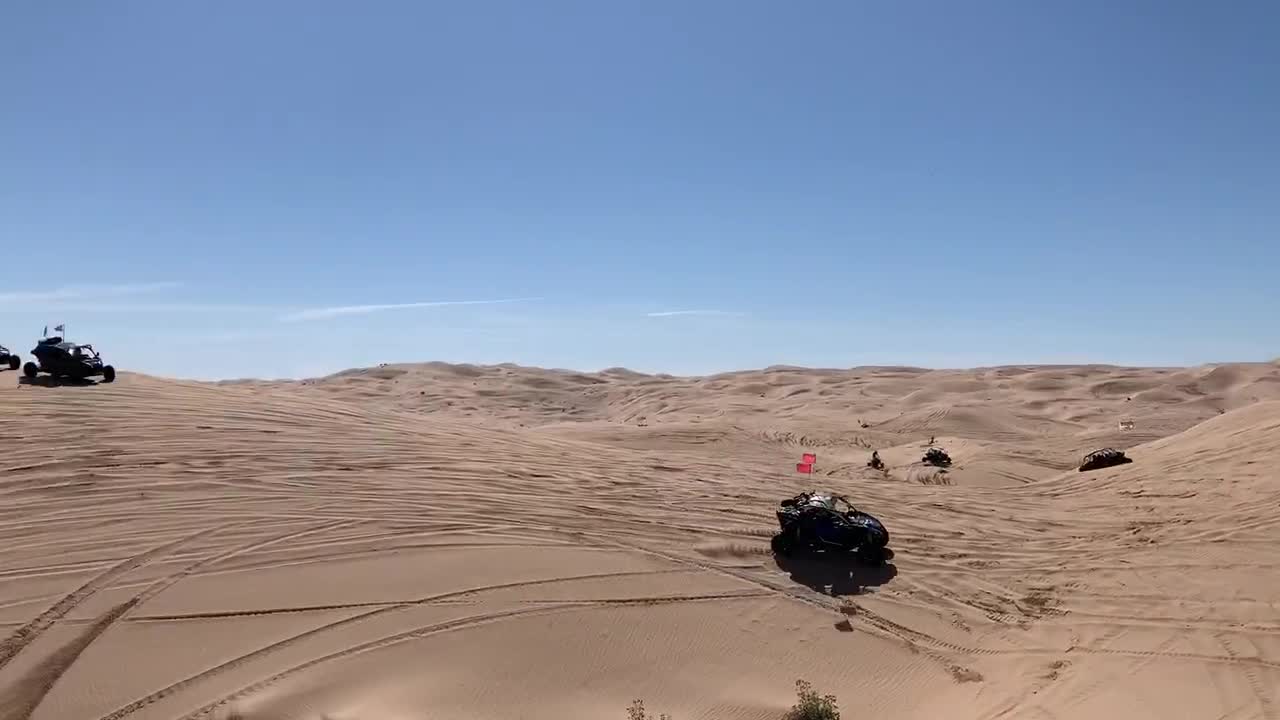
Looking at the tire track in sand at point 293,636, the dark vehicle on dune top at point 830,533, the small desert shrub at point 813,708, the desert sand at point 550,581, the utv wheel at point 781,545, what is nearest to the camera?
the tire track in sand at point 293,636

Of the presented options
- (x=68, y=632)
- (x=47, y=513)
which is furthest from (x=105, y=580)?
(x=47, y=513)

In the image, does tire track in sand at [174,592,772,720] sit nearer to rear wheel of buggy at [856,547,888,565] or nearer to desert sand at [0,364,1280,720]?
desert sand at [0,364,1280,720]

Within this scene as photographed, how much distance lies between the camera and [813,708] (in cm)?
771

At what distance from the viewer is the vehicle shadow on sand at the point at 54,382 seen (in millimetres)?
16656

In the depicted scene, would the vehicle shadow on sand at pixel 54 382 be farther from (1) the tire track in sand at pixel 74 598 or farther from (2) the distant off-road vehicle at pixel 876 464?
(2) the distant off-road vehicle at pixel 876 464

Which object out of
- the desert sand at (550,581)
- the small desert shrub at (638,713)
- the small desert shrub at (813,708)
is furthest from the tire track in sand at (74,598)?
the small desert shrub at (813,708)

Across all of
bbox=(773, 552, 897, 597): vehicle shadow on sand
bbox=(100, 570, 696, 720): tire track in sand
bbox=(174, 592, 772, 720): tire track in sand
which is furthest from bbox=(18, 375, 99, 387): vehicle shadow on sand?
bbox=(773, 552, 897, 597): vehicle shadow on sand

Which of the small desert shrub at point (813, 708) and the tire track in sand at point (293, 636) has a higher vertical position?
the tire track in sand at point (293, 636)

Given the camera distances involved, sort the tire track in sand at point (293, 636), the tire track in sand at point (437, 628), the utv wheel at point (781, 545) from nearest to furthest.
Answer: the tire track in sand at point (293, 636) < the tire track in sand at point (437, 628) < the utv wheel at point (781, 545)

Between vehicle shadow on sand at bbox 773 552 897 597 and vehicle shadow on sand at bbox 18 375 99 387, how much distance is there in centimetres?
1653

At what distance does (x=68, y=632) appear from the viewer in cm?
777

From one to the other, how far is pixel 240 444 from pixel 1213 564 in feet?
57.3

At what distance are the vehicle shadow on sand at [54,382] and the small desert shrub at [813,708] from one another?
1749 centimetres

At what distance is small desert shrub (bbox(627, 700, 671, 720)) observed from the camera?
745 centimetres
